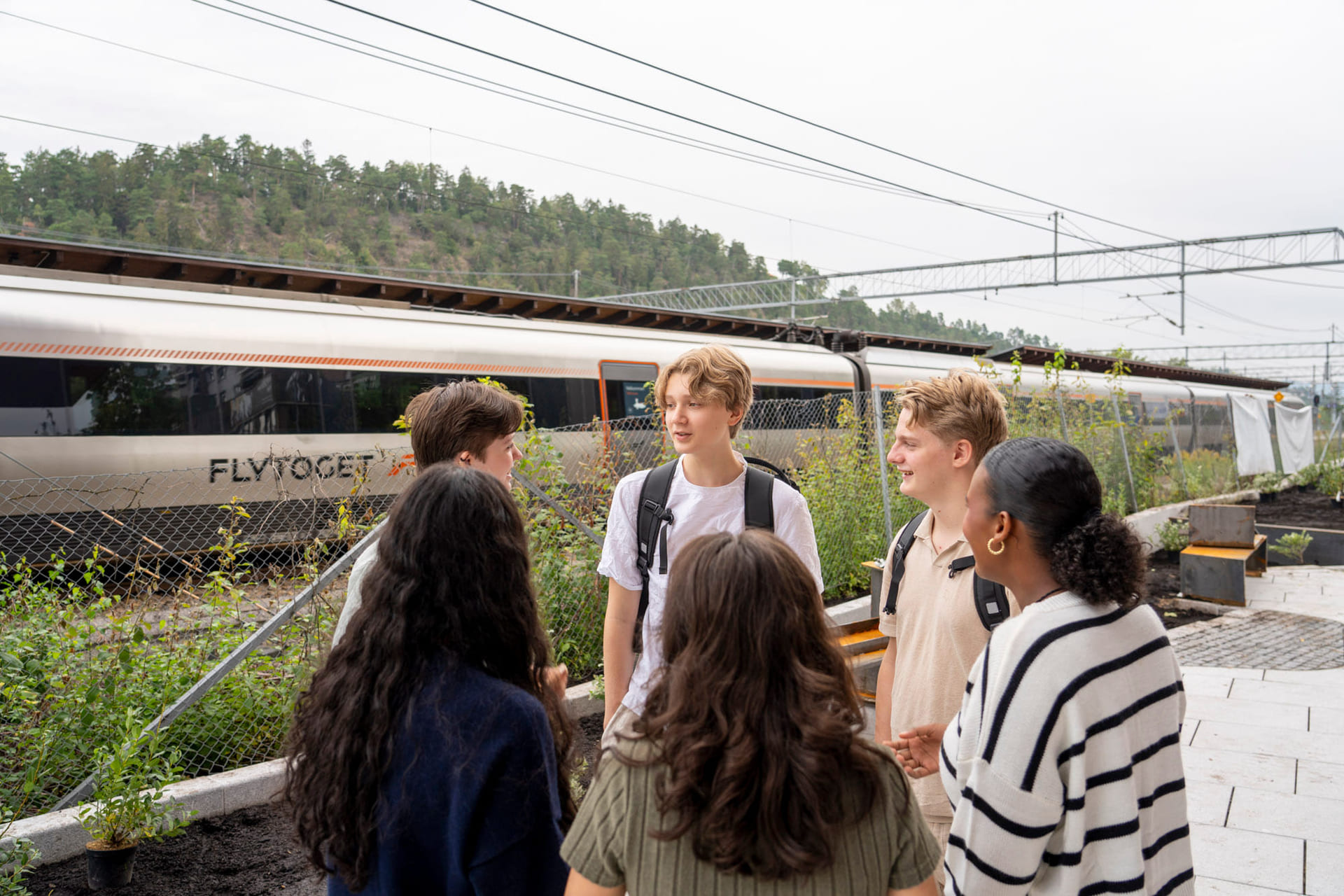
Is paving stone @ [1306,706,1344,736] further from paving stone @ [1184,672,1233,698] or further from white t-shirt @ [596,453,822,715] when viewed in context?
white t-shirt @ [596,453,822,715]

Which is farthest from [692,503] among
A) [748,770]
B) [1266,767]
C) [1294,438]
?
[1294,438]

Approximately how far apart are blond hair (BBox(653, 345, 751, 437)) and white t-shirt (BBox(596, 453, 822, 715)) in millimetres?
195

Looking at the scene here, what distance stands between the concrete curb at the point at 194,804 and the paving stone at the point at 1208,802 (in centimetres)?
402

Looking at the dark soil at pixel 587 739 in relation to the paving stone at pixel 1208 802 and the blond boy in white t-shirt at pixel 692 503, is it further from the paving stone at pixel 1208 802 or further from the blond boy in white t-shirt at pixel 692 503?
the paving stone at pixel 1208 802

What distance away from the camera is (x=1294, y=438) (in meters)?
24.5

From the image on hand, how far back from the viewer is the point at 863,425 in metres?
10.2

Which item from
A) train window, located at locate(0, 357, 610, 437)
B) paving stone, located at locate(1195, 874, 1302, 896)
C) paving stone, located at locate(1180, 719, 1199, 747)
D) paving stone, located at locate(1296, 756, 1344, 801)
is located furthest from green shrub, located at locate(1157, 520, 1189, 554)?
train window, located at locate(0, 357, 610, 437)

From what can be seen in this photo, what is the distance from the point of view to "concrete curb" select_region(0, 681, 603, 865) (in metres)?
3.43

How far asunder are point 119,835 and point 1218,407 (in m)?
26.8

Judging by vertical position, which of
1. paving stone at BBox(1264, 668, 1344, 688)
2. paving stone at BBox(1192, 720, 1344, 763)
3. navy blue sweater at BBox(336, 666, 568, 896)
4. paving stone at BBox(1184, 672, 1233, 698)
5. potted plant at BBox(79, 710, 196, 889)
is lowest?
paving stone at BBox(1264, 668, 1344, 688)

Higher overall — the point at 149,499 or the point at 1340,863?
the point at 149,499

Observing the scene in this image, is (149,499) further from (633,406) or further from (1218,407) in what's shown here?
(1218,407)

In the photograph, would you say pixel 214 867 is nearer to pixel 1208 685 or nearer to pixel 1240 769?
pixel 1240 769

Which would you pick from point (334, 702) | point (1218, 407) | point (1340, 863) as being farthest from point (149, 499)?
point (1218, 407)
